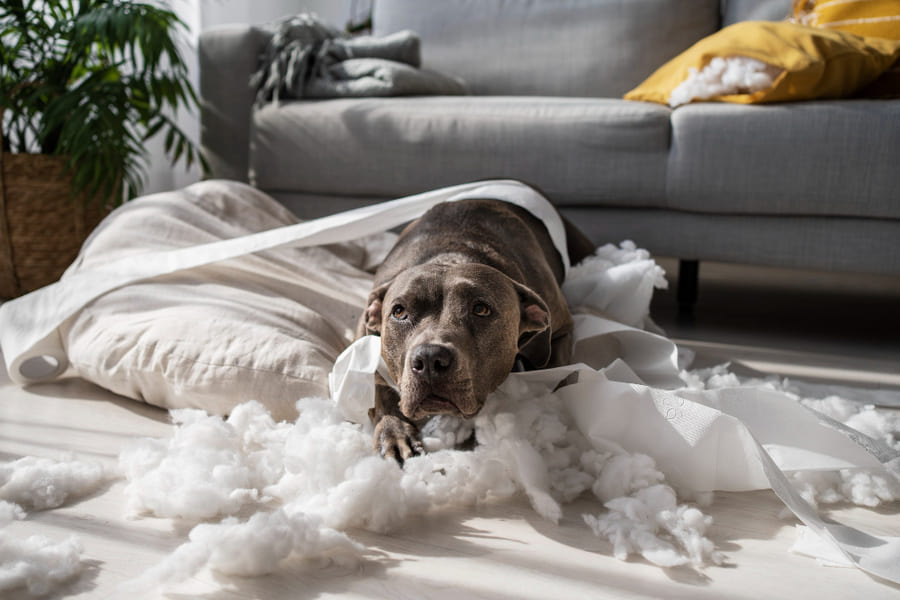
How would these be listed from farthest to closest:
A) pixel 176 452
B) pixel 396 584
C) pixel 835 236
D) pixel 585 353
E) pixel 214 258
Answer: pixel 835 236
pixel 214 258
pixel 585 353
pixel 176 452
pixel 396 584

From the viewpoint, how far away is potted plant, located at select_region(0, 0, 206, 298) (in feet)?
9.26

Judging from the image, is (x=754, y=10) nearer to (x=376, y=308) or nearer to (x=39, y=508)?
(x=376, y=308)

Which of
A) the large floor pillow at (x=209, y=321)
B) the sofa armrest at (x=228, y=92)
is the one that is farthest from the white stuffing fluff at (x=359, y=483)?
the sofa armrest at (x=228, y=92)

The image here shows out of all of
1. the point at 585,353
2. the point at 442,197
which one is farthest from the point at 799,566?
the point at 442,197

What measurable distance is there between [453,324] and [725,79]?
1.72 metres

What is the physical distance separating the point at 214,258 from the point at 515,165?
120cm

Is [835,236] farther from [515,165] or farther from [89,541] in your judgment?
[89,541]

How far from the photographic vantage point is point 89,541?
1175 mm

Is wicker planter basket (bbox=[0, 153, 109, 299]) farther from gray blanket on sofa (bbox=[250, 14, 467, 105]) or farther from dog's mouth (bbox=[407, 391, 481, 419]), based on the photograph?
dog's mouth (bbox=[407, 391, 481, 419])

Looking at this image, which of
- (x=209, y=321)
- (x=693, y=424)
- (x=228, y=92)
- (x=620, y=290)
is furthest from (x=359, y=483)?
(x=228, y=92)

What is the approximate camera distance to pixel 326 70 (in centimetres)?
332

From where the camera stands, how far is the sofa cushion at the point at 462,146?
265 centimetres

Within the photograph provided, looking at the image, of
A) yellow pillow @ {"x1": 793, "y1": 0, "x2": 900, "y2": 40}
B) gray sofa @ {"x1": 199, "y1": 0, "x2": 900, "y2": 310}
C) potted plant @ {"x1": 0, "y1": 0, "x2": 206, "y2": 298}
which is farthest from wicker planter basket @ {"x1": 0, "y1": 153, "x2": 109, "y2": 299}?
yellow pillow @ {"x1": 793, "y1": 0, "x2": 900, "y2": 40}

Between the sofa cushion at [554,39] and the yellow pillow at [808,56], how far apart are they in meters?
0.90
